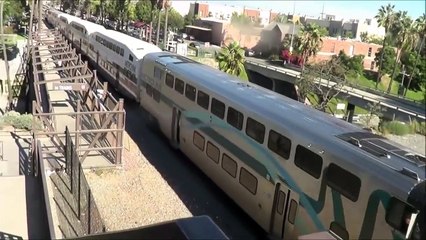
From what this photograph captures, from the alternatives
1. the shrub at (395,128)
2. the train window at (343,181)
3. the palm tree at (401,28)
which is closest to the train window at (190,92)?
the train window at (343,181)

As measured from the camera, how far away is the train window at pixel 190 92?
15.3 m

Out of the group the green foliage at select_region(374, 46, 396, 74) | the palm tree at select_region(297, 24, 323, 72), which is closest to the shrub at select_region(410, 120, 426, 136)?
the palm tree at select_region(297, 24, 323, 72)

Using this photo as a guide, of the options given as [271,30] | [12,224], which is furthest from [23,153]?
[271,30]

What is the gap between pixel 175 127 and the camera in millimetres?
16875

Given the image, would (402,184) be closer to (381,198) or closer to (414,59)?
(381,198)

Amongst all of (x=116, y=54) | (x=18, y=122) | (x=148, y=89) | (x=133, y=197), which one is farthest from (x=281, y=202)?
(x=116, y=54)

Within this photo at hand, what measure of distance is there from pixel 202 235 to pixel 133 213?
28.1ft

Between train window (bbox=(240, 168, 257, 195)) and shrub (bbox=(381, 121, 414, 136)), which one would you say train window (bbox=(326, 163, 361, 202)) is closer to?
train window (bbox=(240, 168, 257, 195))

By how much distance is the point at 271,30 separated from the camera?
82.2 m

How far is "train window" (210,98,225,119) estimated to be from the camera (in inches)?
520

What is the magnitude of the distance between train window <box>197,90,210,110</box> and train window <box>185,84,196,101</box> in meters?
0.47

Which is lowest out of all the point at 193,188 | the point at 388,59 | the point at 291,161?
the point at 193,188

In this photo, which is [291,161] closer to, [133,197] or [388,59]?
[133,197]

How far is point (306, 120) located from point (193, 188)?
5699mm
